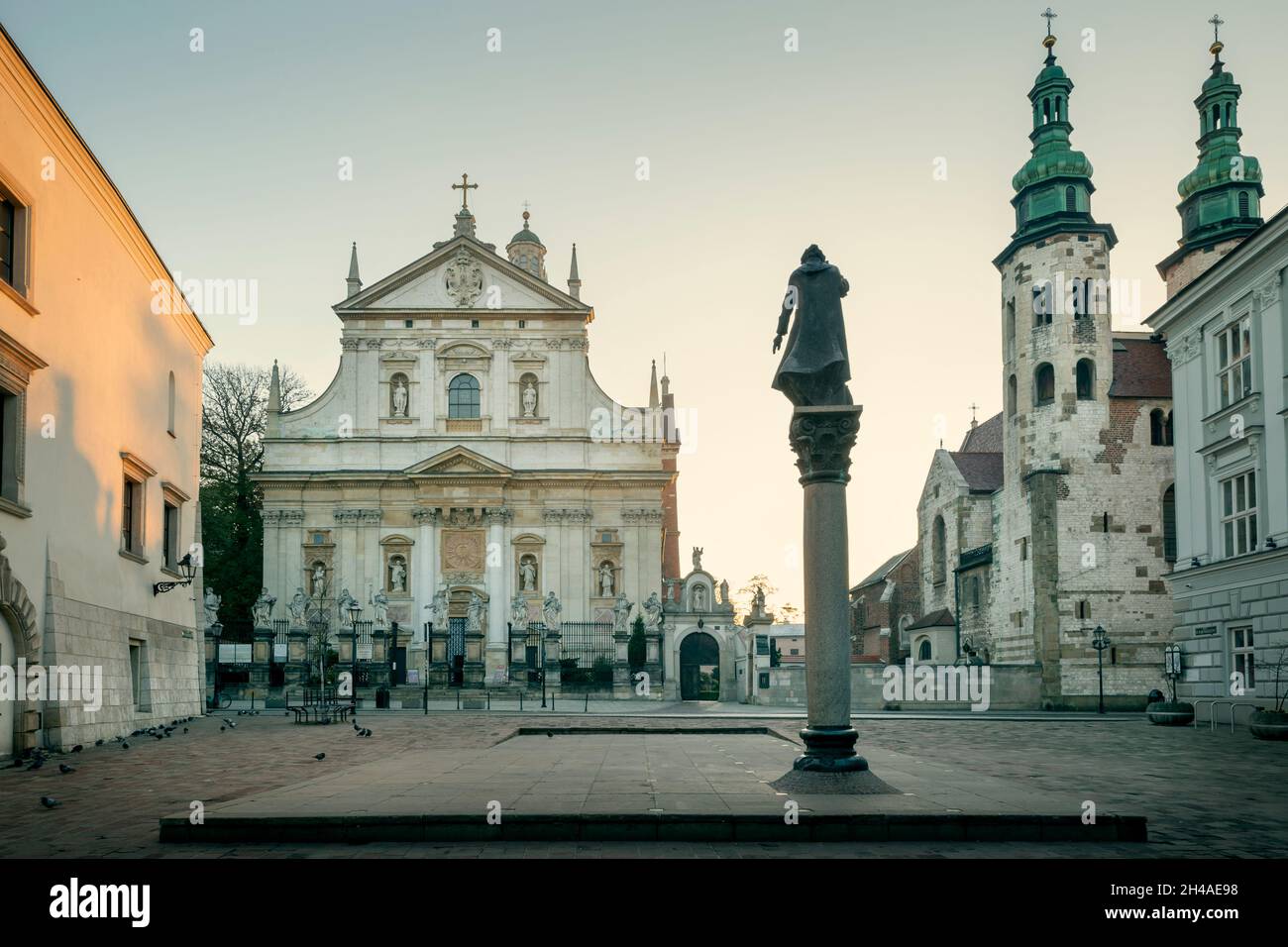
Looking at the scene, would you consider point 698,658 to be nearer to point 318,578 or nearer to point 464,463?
point 464,463

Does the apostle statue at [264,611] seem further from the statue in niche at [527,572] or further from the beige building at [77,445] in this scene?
the beige building at [77,445]

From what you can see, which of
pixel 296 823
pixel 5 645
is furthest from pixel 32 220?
pixel 296 823

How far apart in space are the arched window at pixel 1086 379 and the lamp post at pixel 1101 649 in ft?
28.3

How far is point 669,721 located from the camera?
96.2 feet

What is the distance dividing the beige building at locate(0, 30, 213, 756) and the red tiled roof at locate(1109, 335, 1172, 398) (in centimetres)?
3385

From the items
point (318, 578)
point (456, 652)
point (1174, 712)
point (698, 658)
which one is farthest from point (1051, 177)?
point (318, 578)

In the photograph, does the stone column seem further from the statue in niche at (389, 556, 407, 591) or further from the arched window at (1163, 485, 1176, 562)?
the statue in niche at (389, 556, 407, 591)

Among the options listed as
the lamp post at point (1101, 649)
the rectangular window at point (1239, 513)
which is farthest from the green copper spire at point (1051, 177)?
the rectangular window at point (1239, 513)

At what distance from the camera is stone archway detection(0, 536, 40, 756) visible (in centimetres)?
1678

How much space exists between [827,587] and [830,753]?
156 cm

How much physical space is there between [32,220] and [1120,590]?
37446 mm

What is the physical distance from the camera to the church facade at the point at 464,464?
57031 mm
